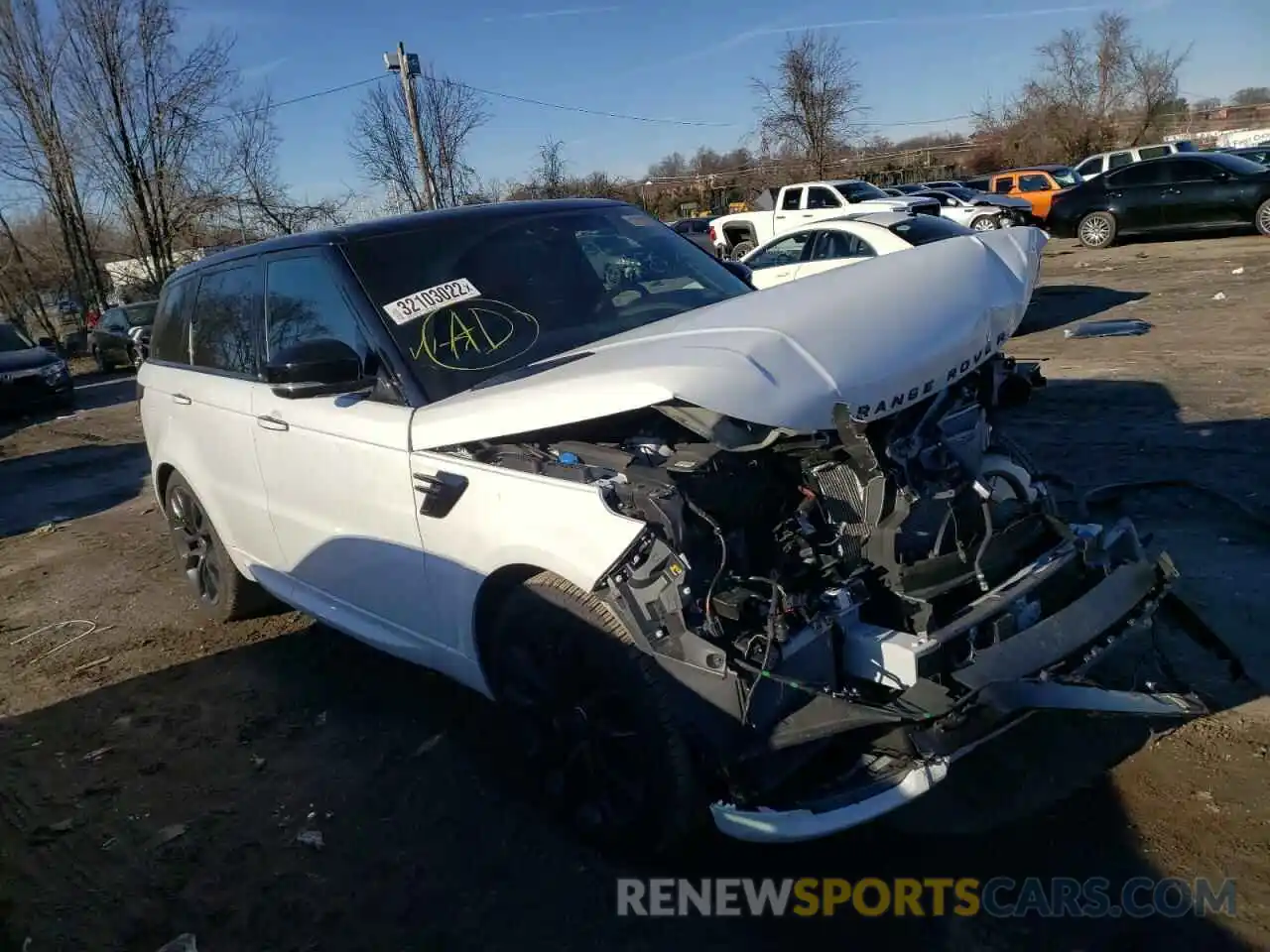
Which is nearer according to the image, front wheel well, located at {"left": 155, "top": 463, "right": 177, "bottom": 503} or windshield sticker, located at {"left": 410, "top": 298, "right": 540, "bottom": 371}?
windshield sticker, located at {"left": 410, "top": 298, "right": 540, "bottom": 371}

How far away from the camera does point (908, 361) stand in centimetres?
274

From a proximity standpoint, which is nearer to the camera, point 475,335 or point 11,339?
point 475,335

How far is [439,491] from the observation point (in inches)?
120

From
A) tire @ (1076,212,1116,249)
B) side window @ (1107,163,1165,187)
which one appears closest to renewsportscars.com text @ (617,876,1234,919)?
side window @ (1107,163,1165,187)

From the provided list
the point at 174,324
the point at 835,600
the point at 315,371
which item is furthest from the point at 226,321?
the point at 835,600

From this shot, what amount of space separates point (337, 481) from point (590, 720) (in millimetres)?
1401

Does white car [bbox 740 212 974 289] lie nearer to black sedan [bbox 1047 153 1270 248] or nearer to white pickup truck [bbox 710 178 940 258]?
white pickup truck [bbox 710 178 940 258]

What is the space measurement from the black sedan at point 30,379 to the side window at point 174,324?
11598mm

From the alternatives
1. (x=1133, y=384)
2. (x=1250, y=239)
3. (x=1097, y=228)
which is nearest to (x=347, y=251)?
(x=1133, y=384)

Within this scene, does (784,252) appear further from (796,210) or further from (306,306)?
(796,210)

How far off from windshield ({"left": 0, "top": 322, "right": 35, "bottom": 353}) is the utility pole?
9205 mm

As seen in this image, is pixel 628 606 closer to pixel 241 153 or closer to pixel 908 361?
pixel 908 361

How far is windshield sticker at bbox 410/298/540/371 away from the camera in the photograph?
3.41 meters

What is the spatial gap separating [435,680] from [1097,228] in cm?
1948
